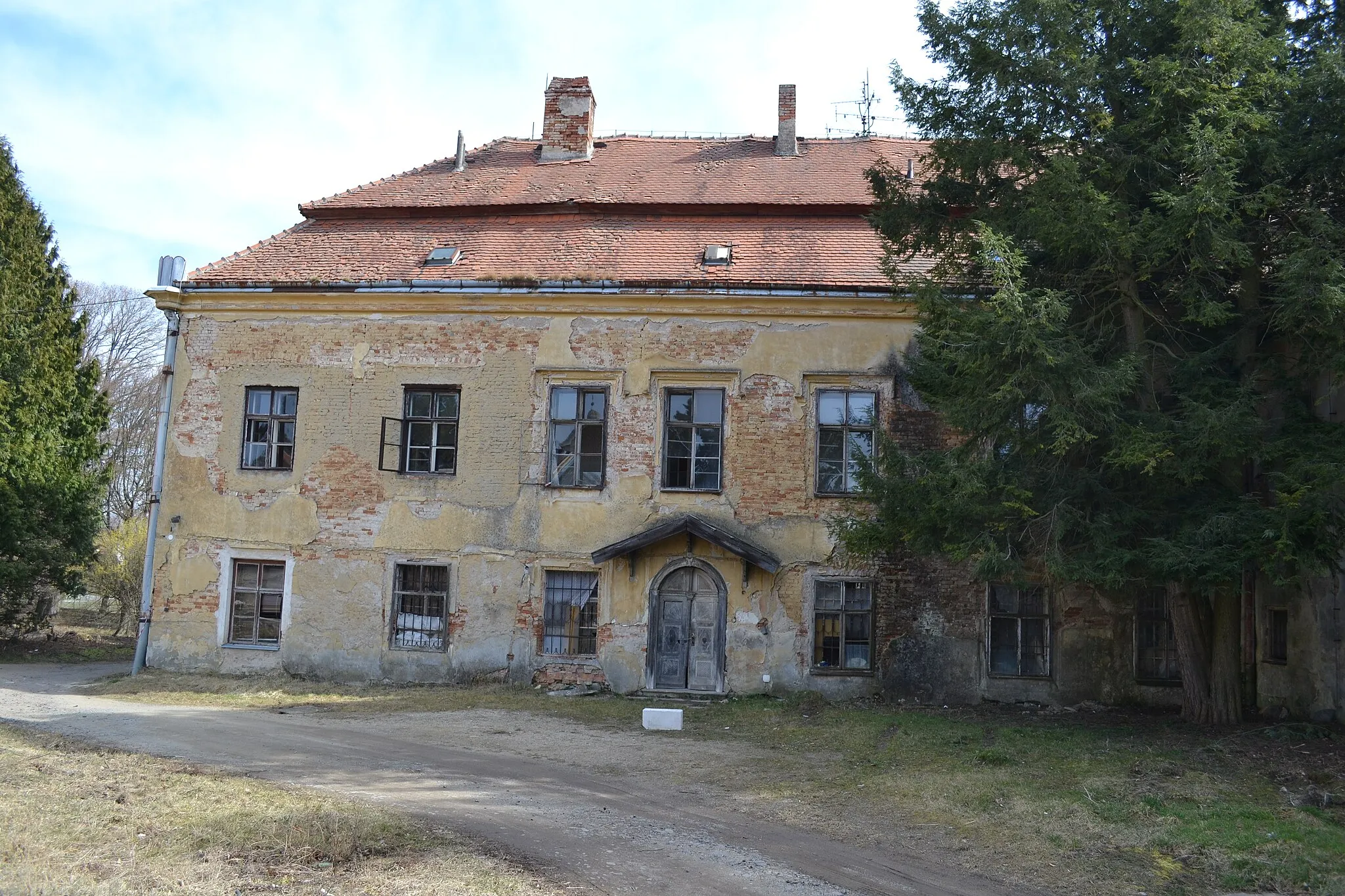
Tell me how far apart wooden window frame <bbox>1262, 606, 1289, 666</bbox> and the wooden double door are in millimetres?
7478

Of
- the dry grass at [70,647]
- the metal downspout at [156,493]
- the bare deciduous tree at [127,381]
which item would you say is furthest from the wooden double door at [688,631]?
the bare deciduous tree at [127,381]

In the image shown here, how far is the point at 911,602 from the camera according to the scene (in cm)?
1545

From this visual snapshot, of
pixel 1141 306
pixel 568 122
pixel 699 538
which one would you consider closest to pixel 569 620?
pixel 699 538

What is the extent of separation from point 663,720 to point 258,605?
24.9ft

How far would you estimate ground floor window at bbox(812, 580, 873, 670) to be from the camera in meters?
15.5

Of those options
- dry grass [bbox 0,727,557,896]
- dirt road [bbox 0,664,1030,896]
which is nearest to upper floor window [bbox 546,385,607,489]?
dirt road [bbox 0,664,1030,896]

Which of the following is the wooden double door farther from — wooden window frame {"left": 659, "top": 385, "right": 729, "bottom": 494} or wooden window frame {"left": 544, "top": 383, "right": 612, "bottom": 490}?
wooden window frame {"left": 544, "top": 383, "right": 612, "bottom": 490}

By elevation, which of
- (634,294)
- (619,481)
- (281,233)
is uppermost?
(281,233)

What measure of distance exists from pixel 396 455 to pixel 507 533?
223cm

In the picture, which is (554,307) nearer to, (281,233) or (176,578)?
(281,233)

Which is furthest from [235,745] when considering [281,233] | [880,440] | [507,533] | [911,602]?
[281,233]

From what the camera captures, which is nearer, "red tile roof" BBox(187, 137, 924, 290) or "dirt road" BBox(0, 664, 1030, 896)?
"dirt road" BBox(0, 664, 1030, 896)

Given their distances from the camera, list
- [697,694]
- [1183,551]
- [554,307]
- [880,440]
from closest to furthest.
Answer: [1183,551]
[880,440]
[697,694]
[554,307]

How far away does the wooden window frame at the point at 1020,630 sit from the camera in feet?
50.1
